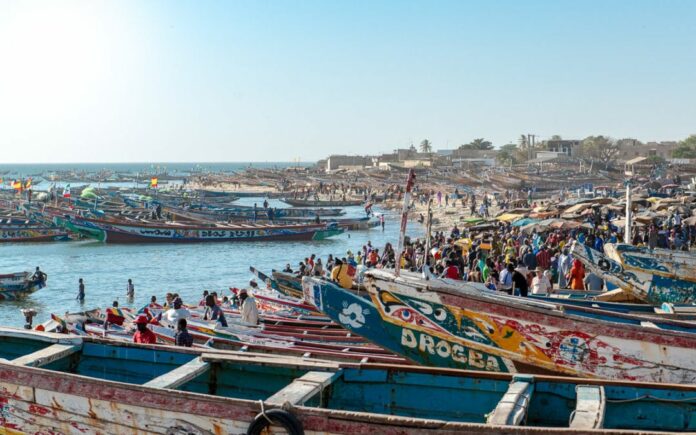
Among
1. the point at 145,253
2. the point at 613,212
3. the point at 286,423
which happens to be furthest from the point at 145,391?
Result: the point at 145,253

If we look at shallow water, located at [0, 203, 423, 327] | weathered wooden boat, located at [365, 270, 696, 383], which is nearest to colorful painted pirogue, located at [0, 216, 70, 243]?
shallow water, located at [0, 203, 423, 327]

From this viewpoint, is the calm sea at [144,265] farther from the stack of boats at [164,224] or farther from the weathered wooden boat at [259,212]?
the weathered wooden boat at [259,212]

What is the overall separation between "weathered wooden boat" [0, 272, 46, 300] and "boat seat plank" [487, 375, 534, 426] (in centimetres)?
2395

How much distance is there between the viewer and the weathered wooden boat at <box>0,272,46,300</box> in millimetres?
27016

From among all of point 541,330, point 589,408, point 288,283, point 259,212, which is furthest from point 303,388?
point 259,212

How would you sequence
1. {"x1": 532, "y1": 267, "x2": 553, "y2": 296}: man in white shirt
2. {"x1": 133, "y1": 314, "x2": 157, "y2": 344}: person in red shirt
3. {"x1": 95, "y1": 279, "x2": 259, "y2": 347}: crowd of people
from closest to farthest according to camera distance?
{"x1": 133, "y1": 314, "x2": 157, "y2": 344}: person in red shirt < {"x1": 95, "y1": 279, "x2": 259, "y2": 347}: crowd of people < {"x1": 532, "y1": 267, "x2": 553, "y2": 296}: man in white shirt

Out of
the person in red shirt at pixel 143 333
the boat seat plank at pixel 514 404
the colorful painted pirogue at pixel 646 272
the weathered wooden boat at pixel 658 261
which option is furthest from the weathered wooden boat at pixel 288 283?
the boat seat plank at pixel 514 404

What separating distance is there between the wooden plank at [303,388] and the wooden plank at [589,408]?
2.31 meters

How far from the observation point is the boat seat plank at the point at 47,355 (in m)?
8.12

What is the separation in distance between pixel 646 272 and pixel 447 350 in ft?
19.2

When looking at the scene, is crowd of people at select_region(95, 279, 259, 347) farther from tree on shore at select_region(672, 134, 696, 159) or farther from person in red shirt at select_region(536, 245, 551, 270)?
tree on shore at select_region(672, 134, 696, 159)

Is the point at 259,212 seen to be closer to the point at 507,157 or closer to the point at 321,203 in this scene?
the point at 321,203

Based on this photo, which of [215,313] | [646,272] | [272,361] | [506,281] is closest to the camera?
[272,361]

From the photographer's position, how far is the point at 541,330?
9.51m
